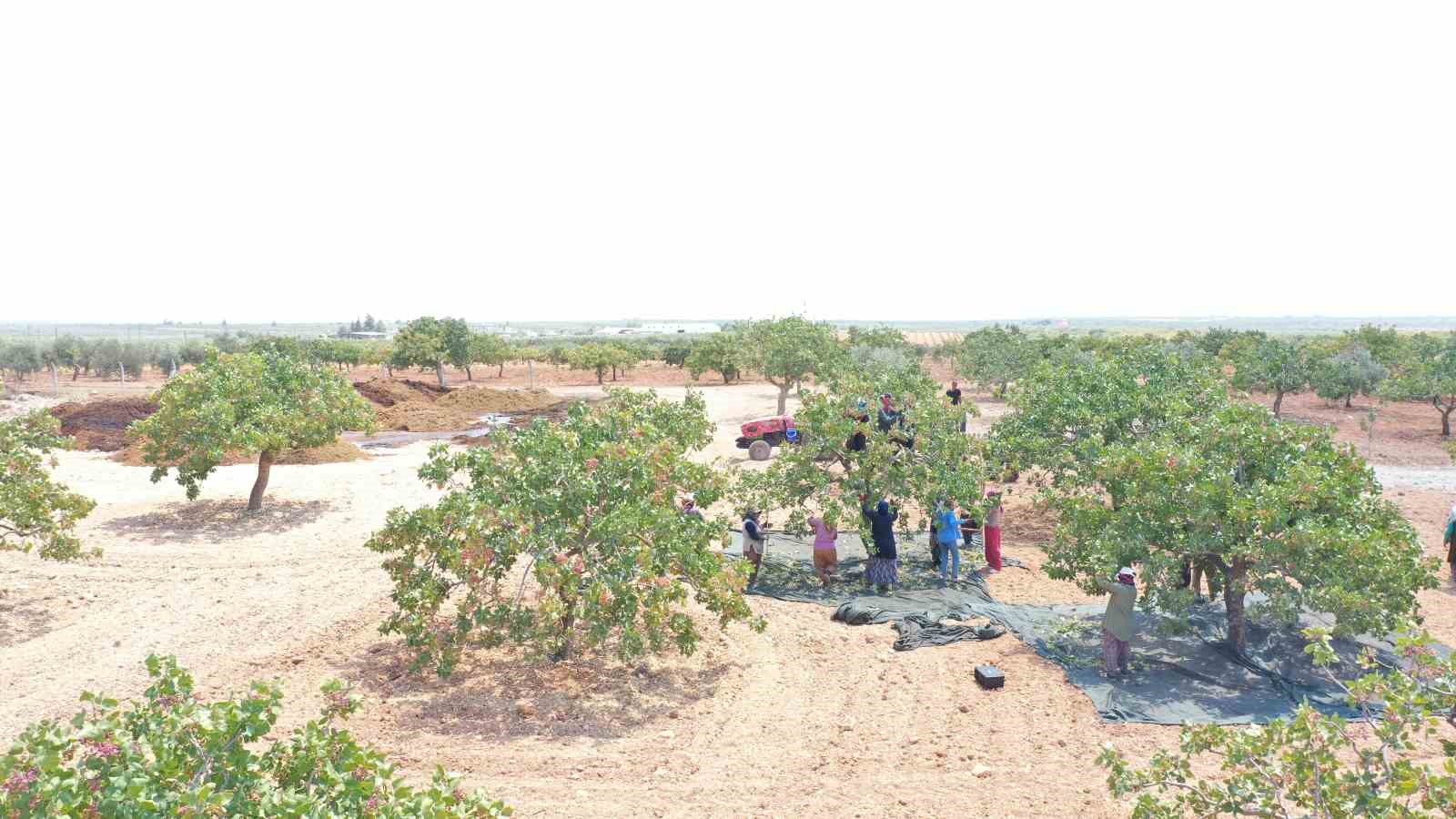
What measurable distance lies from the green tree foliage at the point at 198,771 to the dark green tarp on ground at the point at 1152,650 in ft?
24.1

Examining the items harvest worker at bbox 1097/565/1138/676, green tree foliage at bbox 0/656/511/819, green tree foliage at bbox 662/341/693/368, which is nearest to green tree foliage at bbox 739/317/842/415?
harvest worker at bbox 1097/565/1138/676

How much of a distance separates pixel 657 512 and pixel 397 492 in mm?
11861

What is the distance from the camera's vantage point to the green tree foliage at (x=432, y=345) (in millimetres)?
49344

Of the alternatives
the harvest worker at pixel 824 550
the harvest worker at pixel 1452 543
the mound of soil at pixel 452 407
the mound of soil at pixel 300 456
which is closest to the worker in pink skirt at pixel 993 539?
the harvest worker at pixel 824 550

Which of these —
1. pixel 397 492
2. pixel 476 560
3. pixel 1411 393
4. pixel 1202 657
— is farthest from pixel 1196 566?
pixel 1411 393

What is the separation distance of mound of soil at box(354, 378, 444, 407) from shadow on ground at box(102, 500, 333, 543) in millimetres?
19070

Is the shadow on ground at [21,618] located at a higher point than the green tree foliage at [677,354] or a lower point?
lower

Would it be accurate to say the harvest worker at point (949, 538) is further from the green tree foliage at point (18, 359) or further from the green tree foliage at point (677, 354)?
the green tree foliage at point (18, 359)

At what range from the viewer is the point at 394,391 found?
128ft

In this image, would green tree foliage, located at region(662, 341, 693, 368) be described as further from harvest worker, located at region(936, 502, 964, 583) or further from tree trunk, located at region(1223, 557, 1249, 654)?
tree trunk, located at region(1223, 557, 1249, 654)

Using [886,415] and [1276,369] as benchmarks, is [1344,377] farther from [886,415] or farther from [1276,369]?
[886,415]

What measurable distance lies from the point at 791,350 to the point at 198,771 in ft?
98.7

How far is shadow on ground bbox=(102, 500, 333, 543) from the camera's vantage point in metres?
15.7

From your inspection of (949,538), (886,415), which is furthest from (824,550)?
(886,415)
